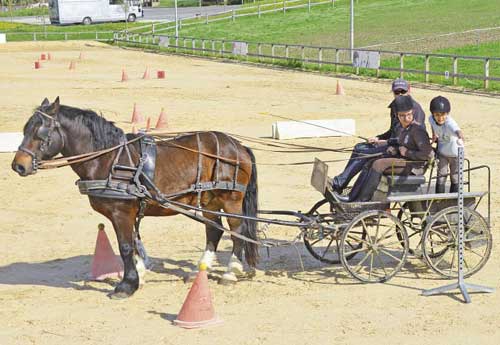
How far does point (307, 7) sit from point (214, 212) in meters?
61.6

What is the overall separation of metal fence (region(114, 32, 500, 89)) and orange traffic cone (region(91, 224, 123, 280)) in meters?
19.2

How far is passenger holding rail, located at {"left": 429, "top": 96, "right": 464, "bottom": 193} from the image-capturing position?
9.30m

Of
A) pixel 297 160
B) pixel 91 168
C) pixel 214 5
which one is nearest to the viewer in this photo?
pixel 91 168

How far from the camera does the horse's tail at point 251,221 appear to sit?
953 cm

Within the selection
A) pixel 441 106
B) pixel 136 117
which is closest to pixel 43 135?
pixel 441 106

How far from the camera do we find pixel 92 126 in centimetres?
891

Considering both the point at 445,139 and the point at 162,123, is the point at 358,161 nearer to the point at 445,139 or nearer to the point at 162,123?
the point at 445,139

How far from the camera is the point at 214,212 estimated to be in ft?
30.3

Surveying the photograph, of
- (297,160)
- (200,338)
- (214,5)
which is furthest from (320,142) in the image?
(214,5)

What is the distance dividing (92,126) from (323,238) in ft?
8.65

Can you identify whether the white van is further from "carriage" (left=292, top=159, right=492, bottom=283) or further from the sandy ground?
"carriage" (left=292, top=159, right=492, bottom=283)

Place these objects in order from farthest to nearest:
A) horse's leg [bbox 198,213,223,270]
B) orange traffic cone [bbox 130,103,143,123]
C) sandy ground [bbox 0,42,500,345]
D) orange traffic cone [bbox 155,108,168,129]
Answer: orange traffic cone [bbox 130,103,143,123]
orange traffic cone [bbox 155,108,168,129]
horse's leg [bbox 198,213,223,270]
sandy ground [bbox 0,42,500,345]

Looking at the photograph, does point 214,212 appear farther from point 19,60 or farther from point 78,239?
point 19,60

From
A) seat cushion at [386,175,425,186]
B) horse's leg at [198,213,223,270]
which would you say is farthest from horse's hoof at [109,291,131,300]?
seat cushion at [386,175,425,186]
